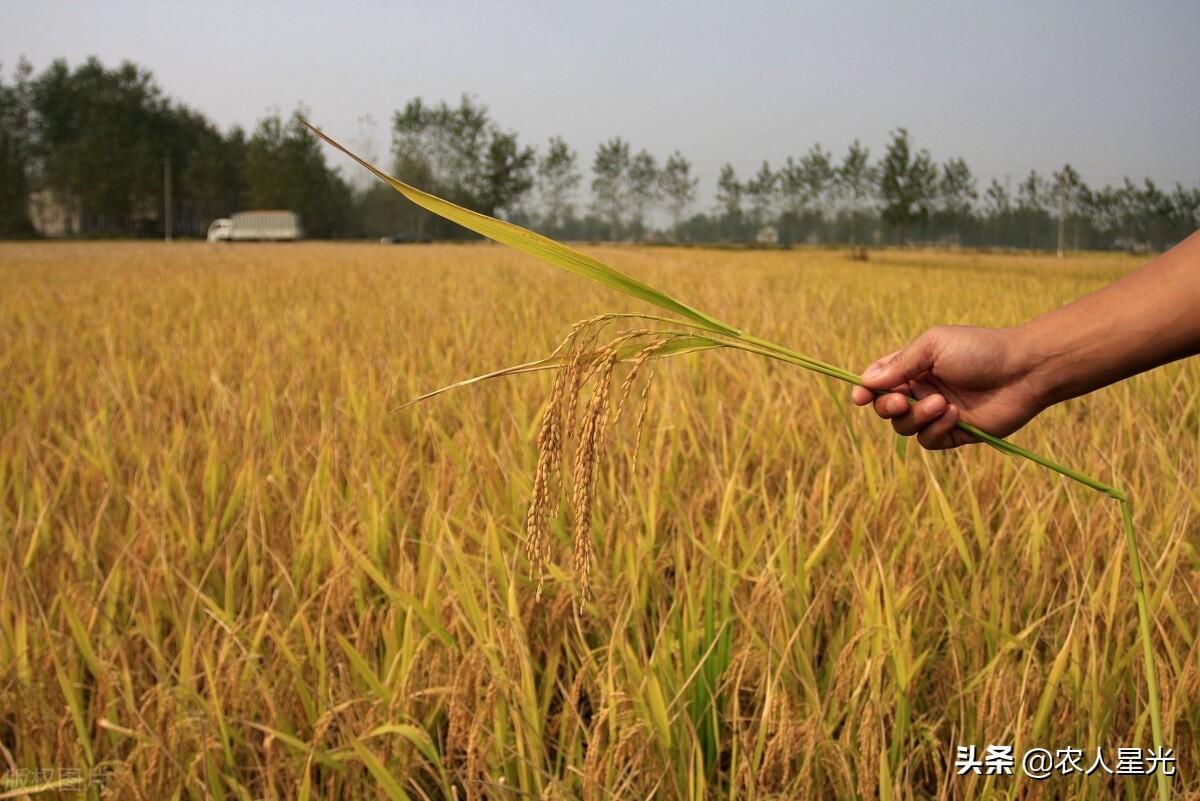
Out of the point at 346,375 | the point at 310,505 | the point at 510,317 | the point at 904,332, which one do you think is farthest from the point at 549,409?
the point at 510,317

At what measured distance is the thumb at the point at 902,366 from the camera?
69 centimetres

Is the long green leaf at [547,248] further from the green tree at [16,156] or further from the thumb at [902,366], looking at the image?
the green tree at [16,156]

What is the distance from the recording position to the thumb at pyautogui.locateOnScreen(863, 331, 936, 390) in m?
0.69

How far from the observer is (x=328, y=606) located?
1.39 m

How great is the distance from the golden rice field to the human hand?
0.37 m

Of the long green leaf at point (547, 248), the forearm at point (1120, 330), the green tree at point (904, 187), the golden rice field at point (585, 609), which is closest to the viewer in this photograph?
the long green leaf at point (547, 248)

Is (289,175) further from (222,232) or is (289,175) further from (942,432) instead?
(942,432)

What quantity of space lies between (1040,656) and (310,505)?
4.38 feet

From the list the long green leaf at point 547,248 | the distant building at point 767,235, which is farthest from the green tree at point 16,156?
the long green leaf at point 547,248

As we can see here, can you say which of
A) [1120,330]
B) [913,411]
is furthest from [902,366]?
[1120,330]

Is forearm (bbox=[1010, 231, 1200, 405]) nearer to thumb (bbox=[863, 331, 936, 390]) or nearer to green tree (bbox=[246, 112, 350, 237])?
thumb (bbox=[863, 331, 936, 390])

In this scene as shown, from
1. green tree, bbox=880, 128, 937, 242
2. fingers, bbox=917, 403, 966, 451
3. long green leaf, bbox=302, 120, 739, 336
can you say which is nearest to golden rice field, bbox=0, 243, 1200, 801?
fingers, bbox=917, 403, 966, 451

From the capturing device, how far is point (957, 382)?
78 cm

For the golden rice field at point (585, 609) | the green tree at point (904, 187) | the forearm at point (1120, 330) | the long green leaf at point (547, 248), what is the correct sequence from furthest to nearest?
the green tree at point (904, 187) → the golden rice field at point (585, 609) → the forearm at point (1120, 330) → the long green leaf at point (547, 248)
